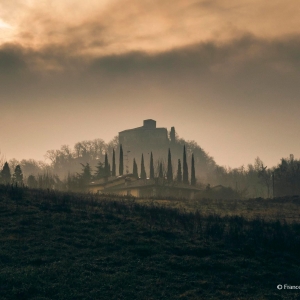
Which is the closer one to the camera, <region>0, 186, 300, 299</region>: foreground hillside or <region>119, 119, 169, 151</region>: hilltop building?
<region>0, 186, 300, 299</region>: foreground hillside

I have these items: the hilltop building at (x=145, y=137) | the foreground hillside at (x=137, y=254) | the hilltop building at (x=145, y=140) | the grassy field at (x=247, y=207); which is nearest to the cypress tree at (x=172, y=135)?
the hilltop building at (x=145, y=140)

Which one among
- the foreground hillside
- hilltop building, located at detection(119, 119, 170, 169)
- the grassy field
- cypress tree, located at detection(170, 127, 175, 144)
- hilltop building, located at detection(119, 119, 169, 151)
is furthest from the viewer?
hilltop building, located at detection(119, 119, 169, 151)

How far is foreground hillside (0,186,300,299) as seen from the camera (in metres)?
16.0

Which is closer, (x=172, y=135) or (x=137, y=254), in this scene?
(x=137, y=254)

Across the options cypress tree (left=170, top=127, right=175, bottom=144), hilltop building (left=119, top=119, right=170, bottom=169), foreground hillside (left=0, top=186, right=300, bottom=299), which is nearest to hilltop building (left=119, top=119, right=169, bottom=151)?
hilltop building (left=119, top=119, right=170, bottom=169)

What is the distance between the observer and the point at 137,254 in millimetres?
19891

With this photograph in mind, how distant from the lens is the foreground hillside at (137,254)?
52.4ft

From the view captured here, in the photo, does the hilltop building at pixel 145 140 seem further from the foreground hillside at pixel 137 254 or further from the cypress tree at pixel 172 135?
the foreground hillside at pixel 137 254

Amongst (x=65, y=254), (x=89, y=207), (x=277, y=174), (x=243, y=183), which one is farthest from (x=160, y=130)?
(x=65, y=254)

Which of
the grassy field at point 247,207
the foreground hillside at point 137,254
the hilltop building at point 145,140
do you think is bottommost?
the foreground hillside at point 137,254

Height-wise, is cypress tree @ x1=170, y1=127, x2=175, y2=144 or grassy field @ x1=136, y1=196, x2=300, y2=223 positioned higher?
cypress tree @ x1=170, y1=127, x2=175, y2=144

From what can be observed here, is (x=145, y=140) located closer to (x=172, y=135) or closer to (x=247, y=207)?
(x=172, y=135)

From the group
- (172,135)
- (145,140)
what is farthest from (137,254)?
(145,140)

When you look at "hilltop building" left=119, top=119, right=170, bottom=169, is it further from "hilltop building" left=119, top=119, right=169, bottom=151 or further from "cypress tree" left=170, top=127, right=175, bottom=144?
"cypress tree" left=170, top=127, right=175, bottom=144
